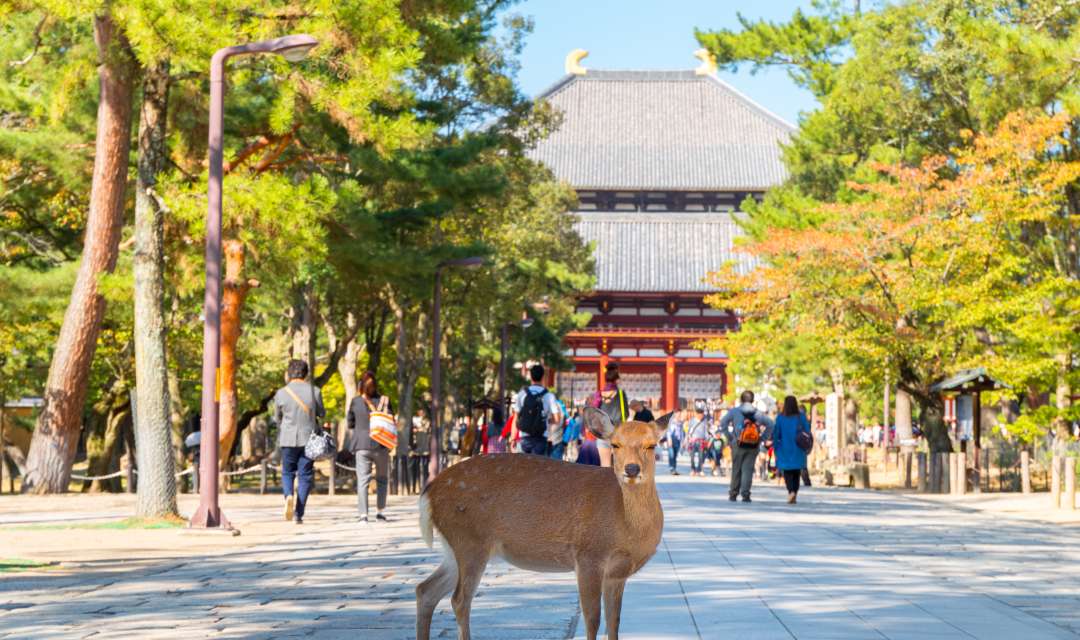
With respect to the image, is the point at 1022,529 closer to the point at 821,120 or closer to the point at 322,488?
the point at 322,488

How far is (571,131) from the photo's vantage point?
80312 mm

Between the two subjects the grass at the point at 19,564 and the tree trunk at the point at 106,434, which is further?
the tree trunk at the point at 106,434

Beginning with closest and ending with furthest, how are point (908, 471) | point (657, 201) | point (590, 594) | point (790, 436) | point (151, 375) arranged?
1. point (590, 594)
2. point (151, 375)
3. point (790, 436)
4. point (908, 471)
5. point (657, 201)

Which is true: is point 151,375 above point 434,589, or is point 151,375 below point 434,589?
above

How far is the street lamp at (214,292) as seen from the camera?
14.3 metres

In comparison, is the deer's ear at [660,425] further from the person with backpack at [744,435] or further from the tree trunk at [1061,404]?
the tree trunk at [1061,404]

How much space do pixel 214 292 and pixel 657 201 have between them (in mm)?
63225

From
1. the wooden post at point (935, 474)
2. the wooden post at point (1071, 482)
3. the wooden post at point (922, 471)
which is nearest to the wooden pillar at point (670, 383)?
the wooden post at point (922, 471)

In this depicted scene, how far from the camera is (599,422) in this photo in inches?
254

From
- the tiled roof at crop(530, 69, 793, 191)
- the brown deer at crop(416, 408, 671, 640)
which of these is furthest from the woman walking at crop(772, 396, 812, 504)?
the tiled roof at crop(530, 69, 793, 191)

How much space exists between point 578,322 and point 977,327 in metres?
23.4

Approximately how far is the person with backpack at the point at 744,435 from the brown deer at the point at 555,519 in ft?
45.0

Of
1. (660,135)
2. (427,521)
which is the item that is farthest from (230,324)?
(660,135)

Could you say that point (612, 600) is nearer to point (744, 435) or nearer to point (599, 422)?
point (599, 422)
